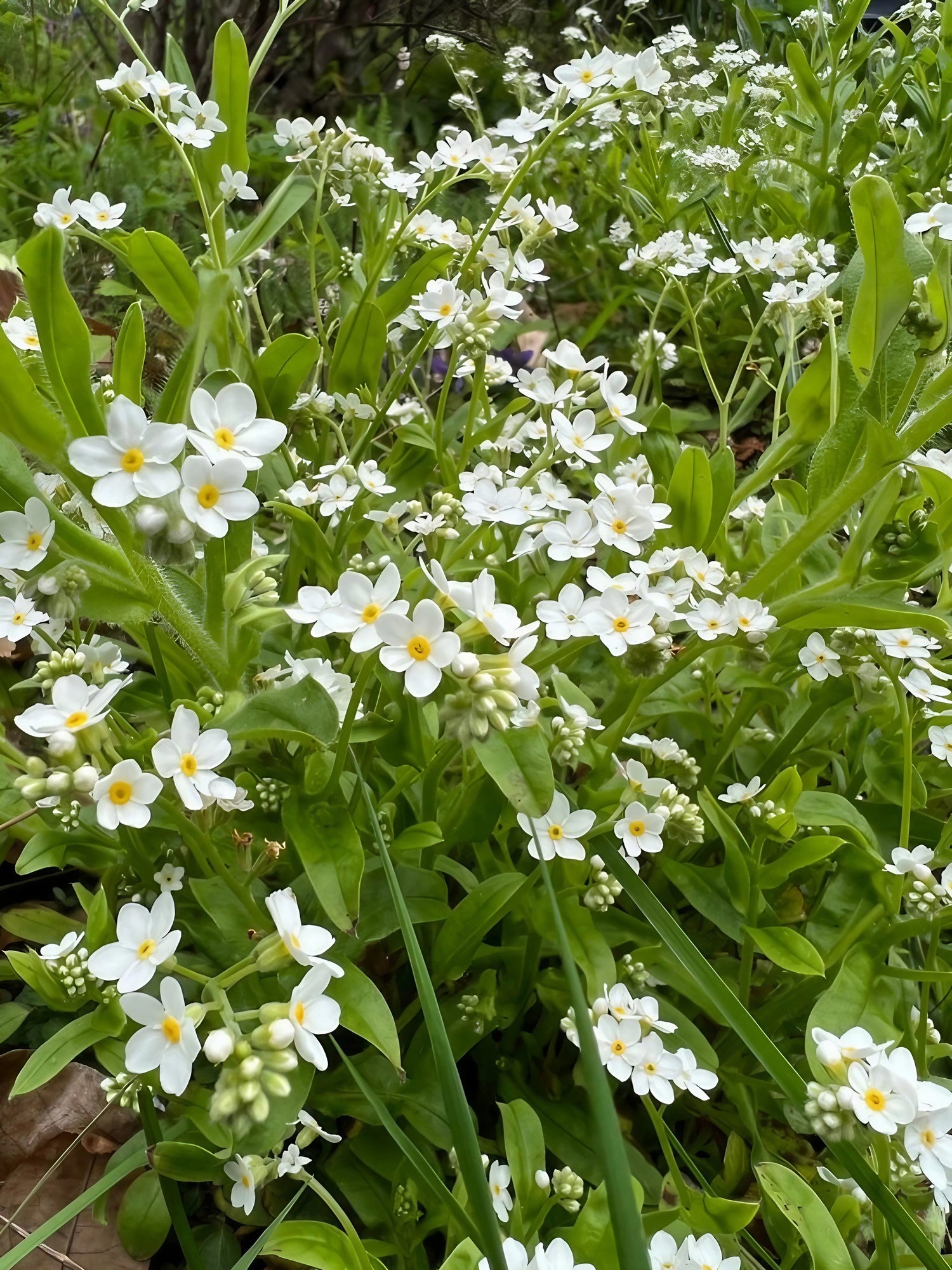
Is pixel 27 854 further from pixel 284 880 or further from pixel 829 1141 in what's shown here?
pixel 829 1141

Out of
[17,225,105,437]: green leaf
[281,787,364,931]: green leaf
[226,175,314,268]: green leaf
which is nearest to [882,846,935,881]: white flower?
[281,787,364,931]: green leaf

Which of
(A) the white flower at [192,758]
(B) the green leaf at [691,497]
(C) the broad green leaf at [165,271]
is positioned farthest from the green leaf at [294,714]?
(B) the green leaf at [691,497]

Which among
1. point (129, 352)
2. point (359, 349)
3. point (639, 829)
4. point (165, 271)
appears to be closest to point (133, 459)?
point (129, 352)

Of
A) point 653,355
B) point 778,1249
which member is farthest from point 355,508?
point 778,1249

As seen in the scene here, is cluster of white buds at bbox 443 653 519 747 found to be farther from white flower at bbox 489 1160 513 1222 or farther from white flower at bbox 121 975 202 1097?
white flower at bbox 489 1160 513 1222

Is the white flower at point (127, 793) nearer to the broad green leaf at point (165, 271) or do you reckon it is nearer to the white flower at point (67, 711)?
the white flower at point (67, 711)

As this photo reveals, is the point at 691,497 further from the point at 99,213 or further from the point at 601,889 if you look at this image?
the point at 99,213
